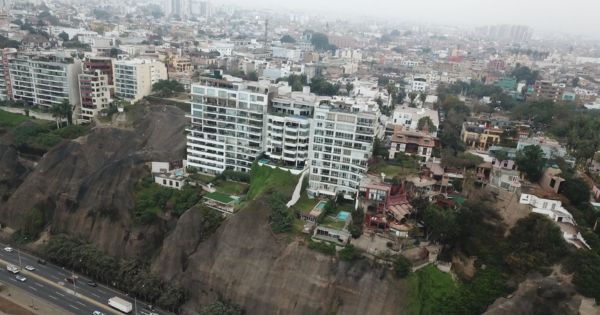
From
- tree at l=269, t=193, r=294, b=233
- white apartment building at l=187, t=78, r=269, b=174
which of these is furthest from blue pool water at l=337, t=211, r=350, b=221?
white apartment building at l=187, t=78, r=269, b=174

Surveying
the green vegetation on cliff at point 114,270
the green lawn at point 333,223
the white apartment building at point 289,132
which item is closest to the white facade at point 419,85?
the white apartment building at point 289,132

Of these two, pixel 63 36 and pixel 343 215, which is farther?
pixel 63 36

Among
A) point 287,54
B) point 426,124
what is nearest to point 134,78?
point 426,124

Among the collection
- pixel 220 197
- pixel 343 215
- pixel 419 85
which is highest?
pixel 419 85

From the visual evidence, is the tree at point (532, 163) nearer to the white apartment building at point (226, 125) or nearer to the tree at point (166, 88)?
the white apartment building at point (226, 125)

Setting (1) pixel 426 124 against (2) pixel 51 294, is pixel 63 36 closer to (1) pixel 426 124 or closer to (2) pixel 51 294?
(2) pixel 51 294

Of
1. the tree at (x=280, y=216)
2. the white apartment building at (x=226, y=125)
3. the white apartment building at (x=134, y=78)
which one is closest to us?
the tree at (x=280, y=216)
